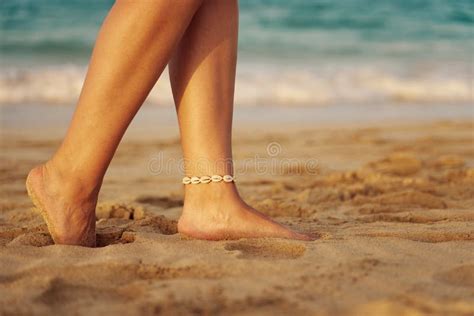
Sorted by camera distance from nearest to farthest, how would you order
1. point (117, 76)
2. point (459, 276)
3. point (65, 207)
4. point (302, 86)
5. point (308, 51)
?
point (459, 276) → point (117, 76) → point (65, 207) → point (302, 86) → point (308, 51)

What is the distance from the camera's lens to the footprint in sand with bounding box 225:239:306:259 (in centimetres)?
156

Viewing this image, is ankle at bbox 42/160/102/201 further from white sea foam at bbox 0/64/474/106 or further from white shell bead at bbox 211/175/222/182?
white sea foam at bbox 0/64/474/106

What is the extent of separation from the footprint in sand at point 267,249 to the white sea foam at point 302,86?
438cm

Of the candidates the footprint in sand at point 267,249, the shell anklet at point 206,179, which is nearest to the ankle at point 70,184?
the shell anklet at point 206,179

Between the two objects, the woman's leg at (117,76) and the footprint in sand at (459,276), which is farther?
the woman's leg at (117,76)

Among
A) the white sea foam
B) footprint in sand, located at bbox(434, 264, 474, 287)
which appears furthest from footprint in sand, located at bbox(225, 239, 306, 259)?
the white sea foam

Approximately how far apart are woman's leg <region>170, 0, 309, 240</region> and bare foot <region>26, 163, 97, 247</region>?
0.25 meters

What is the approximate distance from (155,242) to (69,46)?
754 centimetres

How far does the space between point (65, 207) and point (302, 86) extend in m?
5.21

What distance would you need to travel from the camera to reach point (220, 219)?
1733 mm

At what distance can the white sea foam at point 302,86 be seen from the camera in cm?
613

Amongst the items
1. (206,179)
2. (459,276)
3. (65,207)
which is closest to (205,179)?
(206,179)

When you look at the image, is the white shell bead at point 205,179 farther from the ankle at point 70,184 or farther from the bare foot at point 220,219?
the ankle at point 70,184

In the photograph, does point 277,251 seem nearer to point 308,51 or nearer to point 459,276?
point 459,276
